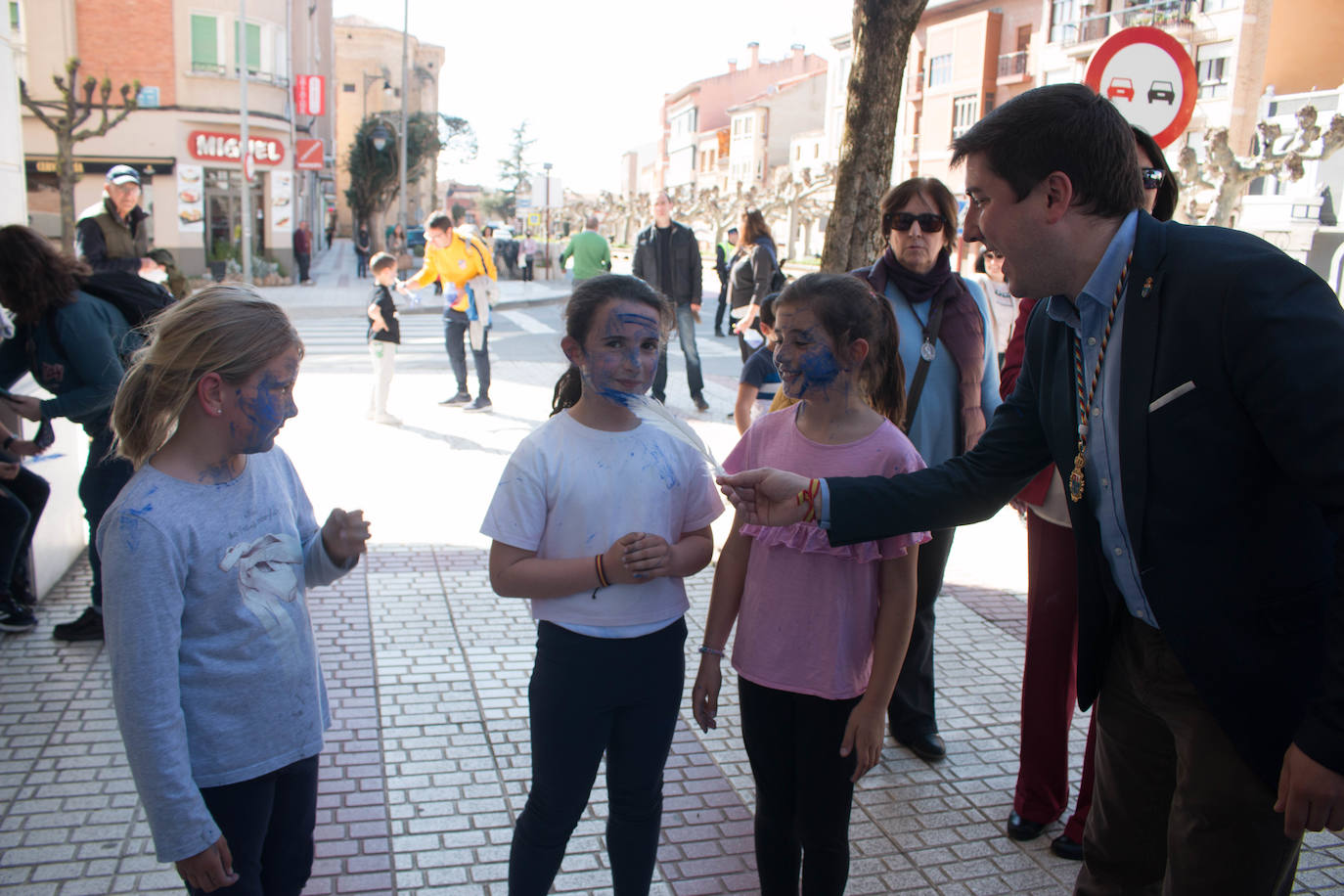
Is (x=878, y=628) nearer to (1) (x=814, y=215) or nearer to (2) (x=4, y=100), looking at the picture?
(2) (x=4, y=100)

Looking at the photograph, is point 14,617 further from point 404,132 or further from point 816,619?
point 404,132

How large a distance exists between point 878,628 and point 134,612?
5.47 ft

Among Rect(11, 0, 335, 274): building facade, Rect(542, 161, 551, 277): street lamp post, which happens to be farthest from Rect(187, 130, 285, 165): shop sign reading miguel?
Rect(542, 161, 551, 277): street lamp post

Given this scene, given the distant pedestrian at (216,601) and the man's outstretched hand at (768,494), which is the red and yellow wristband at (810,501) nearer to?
the man's outstretched hand at (768,494)

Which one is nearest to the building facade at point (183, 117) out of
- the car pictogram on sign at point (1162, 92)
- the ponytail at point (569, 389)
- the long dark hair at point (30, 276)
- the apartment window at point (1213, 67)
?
the long dark hair at point (30, 276)

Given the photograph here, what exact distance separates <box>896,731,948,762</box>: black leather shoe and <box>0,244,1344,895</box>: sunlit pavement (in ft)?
0.11

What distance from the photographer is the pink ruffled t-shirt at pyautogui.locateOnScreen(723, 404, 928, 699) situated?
8.23 ft

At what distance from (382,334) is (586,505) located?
784cm

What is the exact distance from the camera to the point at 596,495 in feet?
7.65

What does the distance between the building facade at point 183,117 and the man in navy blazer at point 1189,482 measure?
2768 cm

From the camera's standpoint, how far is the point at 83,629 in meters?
4.59

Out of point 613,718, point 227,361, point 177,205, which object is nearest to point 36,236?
point 227,361

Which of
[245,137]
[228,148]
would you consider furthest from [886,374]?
[228,148]

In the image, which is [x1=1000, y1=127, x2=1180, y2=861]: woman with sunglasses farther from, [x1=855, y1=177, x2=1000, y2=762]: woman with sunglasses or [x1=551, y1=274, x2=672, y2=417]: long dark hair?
[x1=551, y1=274, x2=672, y2=417]: long dark hair
